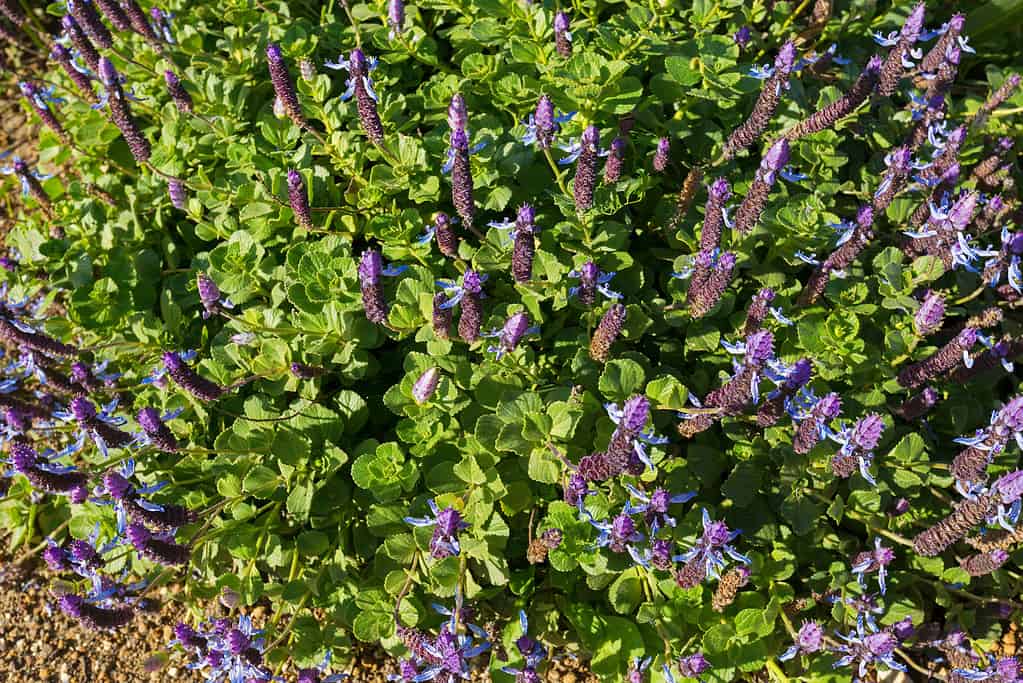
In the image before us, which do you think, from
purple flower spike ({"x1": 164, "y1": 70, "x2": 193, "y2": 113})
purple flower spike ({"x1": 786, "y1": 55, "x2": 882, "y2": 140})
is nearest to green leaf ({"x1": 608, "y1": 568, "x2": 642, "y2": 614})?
purple flower spike ({"x1": 786, "y1": 55, "x2": 882, "y2": 140})

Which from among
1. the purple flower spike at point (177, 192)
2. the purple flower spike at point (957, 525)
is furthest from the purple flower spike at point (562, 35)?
the purple flower spike at point (957, 525)

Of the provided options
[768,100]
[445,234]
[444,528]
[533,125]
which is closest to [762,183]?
[768,100]

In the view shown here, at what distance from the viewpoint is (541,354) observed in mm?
4508

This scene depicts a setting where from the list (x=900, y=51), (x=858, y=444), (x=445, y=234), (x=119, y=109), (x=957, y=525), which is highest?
(x=119, y=109)

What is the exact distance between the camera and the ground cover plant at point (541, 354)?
3.74m

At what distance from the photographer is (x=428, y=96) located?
4871 mm

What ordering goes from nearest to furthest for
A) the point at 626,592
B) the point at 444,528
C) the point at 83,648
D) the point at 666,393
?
1. the point at 444,528
2. the point at 666,393
3. the point at 626,592
4. the point at 83,648

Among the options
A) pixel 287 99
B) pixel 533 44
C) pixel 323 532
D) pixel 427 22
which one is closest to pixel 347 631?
pixel 323 532

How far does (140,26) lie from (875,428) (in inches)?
171

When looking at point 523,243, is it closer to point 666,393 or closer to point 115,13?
point 666,393

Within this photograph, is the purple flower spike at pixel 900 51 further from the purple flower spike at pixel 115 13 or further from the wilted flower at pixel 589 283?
the purple flower spike at pixel 115 13

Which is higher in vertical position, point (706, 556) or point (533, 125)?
point (533, 125)

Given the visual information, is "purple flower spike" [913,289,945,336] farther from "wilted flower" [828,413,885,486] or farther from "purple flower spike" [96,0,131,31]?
"purple flower spike" [96,0,131,31]

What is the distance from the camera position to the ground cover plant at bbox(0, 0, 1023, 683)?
147 inches
